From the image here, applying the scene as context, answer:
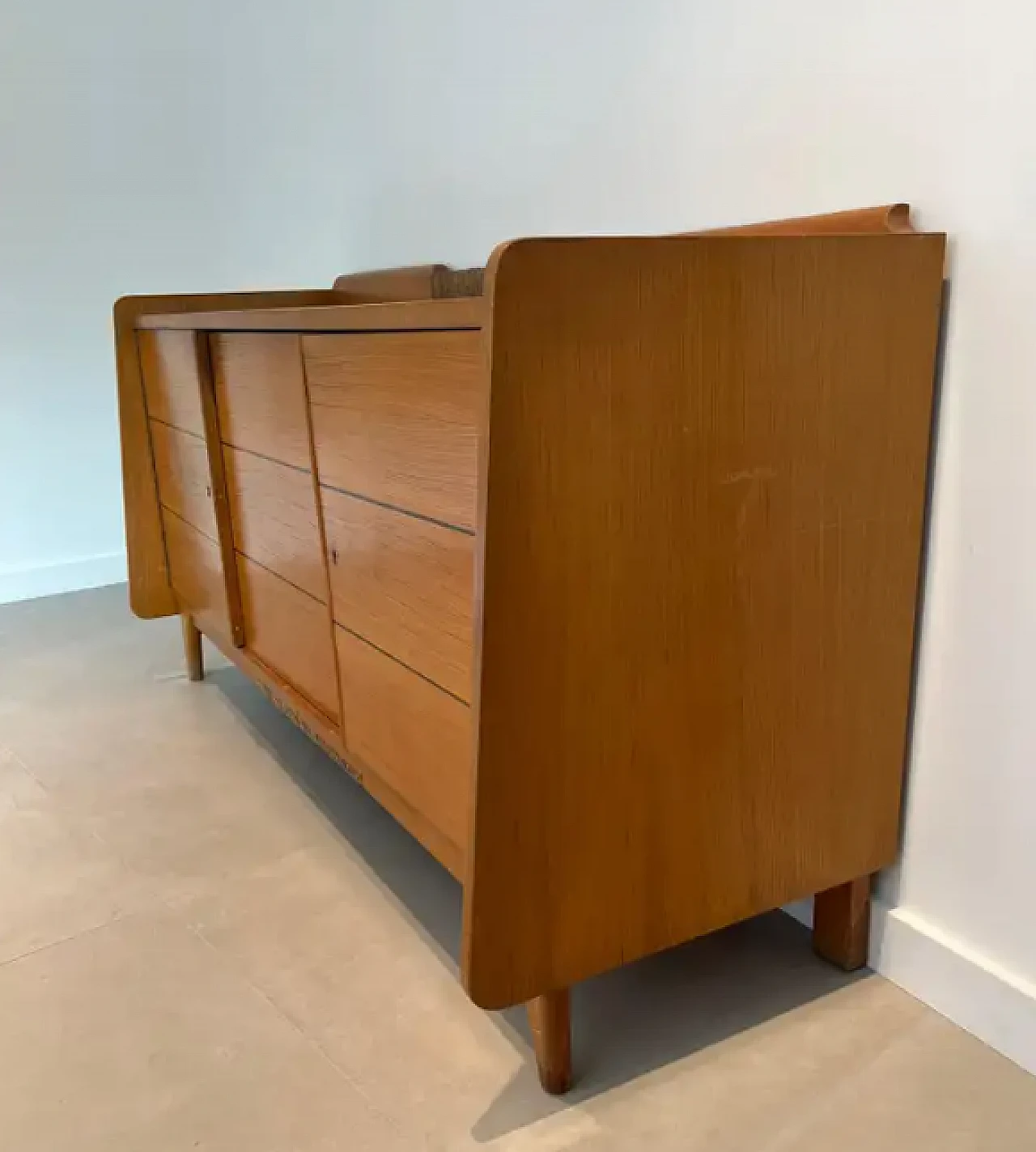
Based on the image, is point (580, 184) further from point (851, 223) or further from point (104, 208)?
point (104, 208)

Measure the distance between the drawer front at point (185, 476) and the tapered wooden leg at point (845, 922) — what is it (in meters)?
1.07

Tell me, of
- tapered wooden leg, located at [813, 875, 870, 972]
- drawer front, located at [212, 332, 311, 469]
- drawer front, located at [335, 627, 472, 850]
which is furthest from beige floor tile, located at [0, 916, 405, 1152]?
drawer front, located at [212, 332, 311, 469]

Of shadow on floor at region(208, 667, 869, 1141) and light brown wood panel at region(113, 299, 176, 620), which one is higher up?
light brown wood panel at region(113, 299, 176, 620)

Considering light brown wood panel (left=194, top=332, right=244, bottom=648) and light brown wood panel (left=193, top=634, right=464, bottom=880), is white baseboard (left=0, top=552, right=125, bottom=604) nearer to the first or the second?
light brown wood panel (left=193, top=634, right=464, bottom=880)

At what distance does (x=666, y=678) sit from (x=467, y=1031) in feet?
1.49

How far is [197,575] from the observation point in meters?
1.89

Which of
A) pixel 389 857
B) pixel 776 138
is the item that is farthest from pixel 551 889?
pixel 776 138

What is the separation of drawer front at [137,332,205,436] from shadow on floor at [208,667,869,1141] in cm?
75

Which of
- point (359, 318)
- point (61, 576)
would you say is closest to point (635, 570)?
point (359, 318)

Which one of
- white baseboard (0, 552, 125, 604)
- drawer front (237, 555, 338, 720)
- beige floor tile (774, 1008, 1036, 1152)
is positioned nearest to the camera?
beige floor tile (774, 1008, 1036, 1152)

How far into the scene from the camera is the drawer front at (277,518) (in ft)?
4.47

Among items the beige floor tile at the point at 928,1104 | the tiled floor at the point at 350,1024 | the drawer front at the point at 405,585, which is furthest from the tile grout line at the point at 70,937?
the beige floor tile at the point at 928,1104

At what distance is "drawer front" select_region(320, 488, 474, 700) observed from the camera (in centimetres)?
102

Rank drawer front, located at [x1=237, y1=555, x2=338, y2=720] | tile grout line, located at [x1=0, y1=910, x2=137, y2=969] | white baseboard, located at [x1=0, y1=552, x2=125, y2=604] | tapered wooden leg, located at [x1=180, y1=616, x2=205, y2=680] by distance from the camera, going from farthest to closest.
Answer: white baseboard, located at [x1=0, y1=552, x2=125, y2=604], tapered wooden leg, located at [x1=180, y1=616, x2=205, y2=680], drawer front, located at [x1=237, y1=555, x2=338, y2=720], tile grout line, located at [x1=0, y1=910, x2=137, y2=969]
